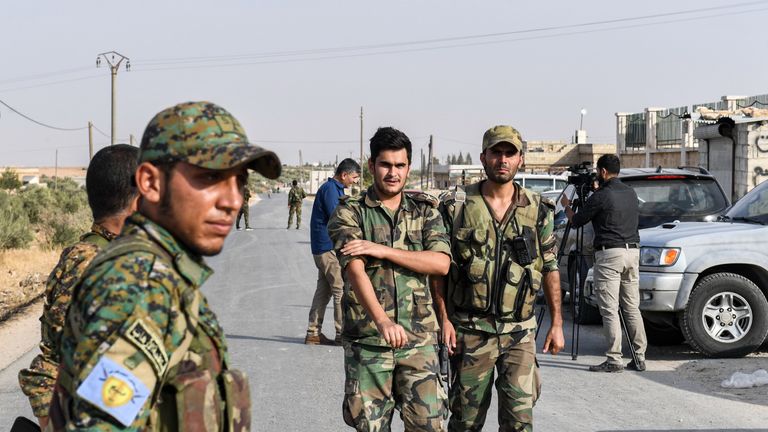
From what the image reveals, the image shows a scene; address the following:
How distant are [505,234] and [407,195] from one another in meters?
0.58

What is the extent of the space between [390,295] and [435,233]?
0.40 metres

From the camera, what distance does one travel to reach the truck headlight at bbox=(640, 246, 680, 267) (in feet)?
31.6

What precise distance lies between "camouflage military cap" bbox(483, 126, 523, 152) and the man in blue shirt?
13.0 ft

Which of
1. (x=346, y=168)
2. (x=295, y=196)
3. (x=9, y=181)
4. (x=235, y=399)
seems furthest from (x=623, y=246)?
(x=9, y=181)

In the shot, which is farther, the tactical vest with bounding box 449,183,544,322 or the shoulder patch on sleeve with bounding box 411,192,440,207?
the tactical vest with bounding box 449,183,544,322

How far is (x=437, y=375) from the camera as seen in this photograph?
484 cm

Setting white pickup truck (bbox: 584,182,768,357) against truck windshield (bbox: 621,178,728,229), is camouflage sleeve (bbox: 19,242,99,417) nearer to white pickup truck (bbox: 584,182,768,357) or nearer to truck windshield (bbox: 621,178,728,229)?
white pickup truck (bbox: 584,182,768,357)

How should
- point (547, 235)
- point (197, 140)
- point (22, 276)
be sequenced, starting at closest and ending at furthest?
point (197, 140)
point (547, 235)
point (22, 276)

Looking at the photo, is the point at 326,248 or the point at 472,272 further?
the point at 326,248

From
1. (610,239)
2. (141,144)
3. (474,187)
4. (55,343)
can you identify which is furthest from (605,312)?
(141,144)

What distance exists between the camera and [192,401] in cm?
214

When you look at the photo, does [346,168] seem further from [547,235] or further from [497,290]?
[497,290]

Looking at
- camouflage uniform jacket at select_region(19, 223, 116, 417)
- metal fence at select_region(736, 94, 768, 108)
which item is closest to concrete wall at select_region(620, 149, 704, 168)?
metal fence at select_region(736, 94, 768, 108)

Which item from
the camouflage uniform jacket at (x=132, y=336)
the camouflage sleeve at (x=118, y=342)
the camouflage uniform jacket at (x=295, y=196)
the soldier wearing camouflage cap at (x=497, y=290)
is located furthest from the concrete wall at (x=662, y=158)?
the camouflage sleeve at (x=118, y=342)
